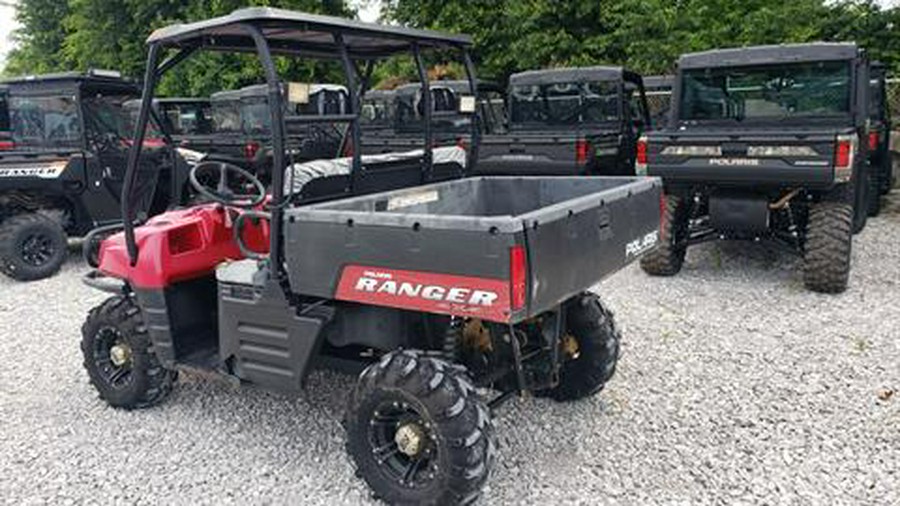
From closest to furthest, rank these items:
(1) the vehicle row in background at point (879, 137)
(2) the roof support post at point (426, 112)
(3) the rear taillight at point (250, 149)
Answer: (2) the roof support post at point (426, 112) → (1) the vehicle row in background at point (879, 137) → (3) the rear taillight at point (250, 149)

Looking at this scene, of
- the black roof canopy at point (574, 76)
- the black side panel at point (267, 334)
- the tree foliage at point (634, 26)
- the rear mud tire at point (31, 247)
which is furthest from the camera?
the tree foliage at point (634, 26)

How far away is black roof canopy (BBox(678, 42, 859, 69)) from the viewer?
647 cm

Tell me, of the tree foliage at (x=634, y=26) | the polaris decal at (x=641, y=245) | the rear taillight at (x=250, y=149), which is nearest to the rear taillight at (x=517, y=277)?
the polaris decal at (x=641, y=245)

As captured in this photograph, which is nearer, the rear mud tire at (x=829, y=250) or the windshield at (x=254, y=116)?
the rear mud tire at (x=829, y=250)

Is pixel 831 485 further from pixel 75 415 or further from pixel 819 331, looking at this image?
pixel 75 415

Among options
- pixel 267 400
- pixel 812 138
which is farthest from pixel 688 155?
pixel 267 400

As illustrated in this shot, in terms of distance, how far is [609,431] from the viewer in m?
3.69

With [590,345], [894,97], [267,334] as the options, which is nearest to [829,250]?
[590,345]

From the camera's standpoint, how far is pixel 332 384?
4.32 m

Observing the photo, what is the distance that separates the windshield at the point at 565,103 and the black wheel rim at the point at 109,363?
6.94 meters

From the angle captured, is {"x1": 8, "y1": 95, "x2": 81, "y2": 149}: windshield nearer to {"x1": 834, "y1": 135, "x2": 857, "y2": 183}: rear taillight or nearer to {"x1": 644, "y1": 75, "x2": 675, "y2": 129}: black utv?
{"x1": 834, "y1": 135, "x2": 857, "y2": 183}: rear taillight

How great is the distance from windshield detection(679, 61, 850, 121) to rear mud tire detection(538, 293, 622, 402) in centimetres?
398

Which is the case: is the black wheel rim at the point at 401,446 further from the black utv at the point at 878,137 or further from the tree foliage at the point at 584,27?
the black utv at the point at 878,137

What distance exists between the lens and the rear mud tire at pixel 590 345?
3.82m
